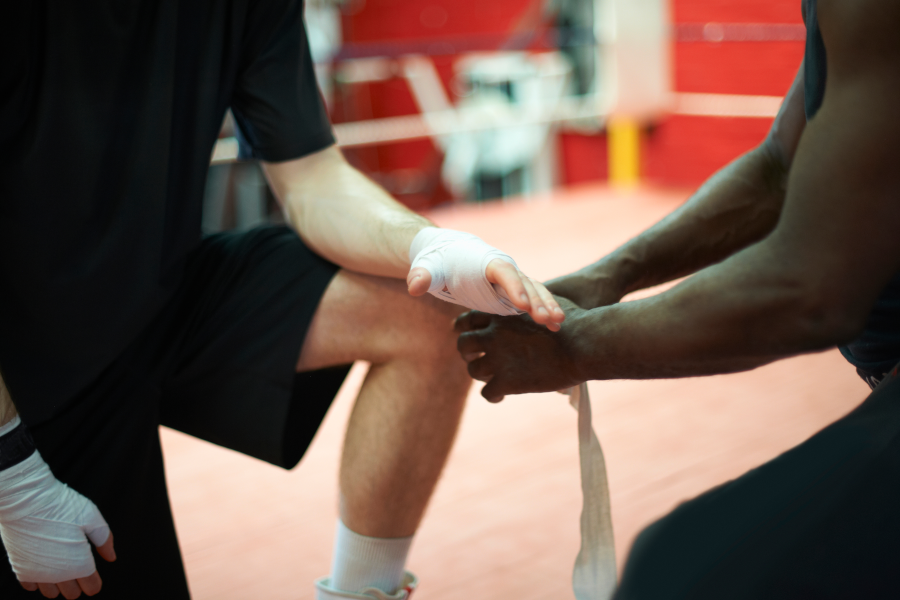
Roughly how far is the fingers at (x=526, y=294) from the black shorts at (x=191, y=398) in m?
0.35

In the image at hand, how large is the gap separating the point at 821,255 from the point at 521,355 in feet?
1.11

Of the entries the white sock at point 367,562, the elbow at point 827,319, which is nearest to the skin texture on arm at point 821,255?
the elbow at point 827,319

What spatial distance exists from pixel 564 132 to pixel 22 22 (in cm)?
555

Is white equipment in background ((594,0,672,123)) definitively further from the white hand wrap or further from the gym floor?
the white hand wrap

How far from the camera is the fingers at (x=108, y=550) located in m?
1.00

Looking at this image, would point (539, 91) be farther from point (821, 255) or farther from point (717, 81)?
point (821, 255)

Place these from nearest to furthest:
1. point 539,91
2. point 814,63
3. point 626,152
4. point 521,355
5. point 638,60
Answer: point 814,63 < point 521,355 < point 638,60 < point 626,152 < point 539,91

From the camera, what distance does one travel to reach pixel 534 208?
14.7 feet

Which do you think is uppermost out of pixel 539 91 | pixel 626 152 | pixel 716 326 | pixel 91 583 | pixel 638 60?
pixel 638 60

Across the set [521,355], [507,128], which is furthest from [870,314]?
[507,128]

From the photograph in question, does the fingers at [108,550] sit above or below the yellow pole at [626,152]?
above

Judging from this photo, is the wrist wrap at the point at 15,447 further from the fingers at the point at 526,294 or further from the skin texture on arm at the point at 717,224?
the skin texture on arm at the point at 717,224

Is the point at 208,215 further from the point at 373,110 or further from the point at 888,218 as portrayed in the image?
the point at 888,218

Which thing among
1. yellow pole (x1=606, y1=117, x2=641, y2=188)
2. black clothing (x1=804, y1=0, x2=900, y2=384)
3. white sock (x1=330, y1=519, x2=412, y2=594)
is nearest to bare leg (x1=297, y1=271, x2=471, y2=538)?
white sock (x1=330, y1=519, x2=412, y2=594)
